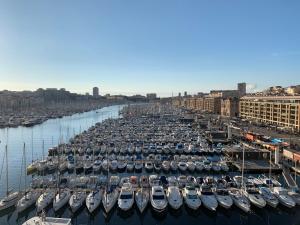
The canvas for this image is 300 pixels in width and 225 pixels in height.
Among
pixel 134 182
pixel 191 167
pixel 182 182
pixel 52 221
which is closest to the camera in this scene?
pixel 52 221

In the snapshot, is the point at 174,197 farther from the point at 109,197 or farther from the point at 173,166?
the point at 173,166

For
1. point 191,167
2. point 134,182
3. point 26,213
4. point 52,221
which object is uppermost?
point 52,221

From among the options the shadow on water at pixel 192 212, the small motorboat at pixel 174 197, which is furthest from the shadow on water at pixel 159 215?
the shadow on water at pixel 192 212

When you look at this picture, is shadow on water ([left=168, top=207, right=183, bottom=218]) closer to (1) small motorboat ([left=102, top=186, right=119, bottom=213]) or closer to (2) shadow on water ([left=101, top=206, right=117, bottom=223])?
(2) shadow on water ([left=101, top=206, right=117, bottom=223])

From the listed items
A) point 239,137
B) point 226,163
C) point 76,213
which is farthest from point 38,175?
point 239,137

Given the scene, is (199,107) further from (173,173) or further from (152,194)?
(152,194)

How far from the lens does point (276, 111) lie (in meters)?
72.2

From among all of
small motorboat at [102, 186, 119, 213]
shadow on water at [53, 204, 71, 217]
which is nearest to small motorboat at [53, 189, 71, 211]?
shadow on water at [53, 204, 71, 217]

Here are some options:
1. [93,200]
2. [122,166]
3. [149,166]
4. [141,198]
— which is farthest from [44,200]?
[149,166]

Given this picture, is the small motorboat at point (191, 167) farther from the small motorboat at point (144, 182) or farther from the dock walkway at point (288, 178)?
the dock walkway at point (288, 178)

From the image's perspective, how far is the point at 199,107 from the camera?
497 ft

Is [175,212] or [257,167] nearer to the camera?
[175,212]

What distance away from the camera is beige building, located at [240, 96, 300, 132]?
62.4 metres

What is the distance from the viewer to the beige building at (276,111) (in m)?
62.4
